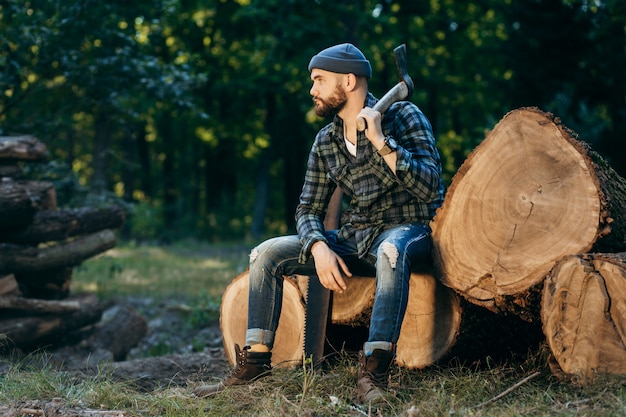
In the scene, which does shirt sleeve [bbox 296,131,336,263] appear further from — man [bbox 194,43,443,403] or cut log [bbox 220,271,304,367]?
cut log [bbox 220,271,304,367]

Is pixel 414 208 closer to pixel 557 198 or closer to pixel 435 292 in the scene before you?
pixel 435 292

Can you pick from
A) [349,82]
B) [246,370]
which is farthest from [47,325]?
[349,82]

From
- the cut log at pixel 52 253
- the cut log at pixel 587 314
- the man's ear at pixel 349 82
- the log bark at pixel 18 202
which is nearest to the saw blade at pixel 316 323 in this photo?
the man's ear at pixel 349 82

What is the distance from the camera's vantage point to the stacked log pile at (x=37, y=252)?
6.54 metres

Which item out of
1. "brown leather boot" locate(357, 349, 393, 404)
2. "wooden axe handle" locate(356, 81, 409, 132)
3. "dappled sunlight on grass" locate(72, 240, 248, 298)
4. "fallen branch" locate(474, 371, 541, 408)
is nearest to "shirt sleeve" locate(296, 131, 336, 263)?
"wooden axe handle" locate(356, 81, 409, 132)

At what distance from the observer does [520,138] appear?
3840mm

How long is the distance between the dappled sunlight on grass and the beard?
513 centimetres

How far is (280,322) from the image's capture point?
4.80 meters

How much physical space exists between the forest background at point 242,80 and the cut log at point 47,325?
1.46 meters

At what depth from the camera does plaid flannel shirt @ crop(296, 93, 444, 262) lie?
13.4 feet

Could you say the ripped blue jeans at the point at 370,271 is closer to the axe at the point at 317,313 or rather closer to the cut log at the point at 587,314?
the axe at the point at 317,313

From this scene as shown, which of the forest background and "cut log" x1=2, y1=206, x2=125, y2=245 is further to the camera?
the forest background

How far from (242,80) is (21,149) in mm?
12454

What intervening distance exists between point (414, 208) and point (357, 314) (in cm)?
75
